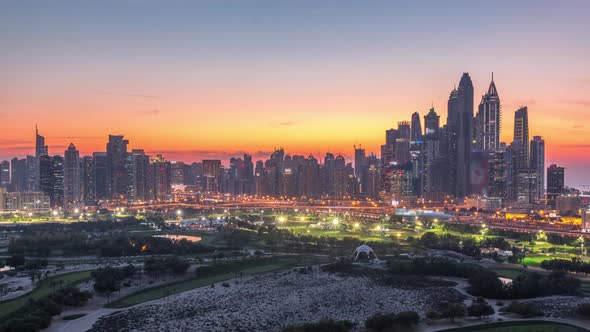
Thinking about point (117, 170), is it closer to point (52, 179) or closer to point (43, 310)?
point (52, 179)

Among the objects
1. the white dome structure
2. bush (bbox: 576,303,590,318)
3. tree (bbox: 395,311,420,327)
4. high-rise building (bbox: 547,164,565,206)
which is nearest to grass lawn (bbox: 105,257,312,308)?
the white dome structure

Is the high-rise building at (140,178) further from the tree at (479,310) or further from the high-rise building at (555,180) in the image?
the tree at (479,310)

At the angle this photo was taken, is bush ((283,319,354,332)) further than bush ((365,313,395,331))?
No

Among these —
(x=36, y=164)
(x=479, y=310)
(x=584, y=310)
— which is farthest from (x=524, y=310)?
(x=36, y=164)

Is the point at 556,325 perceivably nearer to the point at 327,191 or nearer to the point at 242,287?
the point at 242,287

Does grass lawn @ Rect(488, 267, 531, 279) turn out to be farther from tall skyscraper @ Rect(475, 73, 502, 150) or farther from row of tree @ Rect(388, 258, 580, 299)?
tall skyscraper @ Rect(475, 73, 502, 150)

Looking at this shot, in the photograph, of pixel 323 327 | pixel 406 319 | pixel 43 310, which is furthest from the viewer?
pixel 43 310
